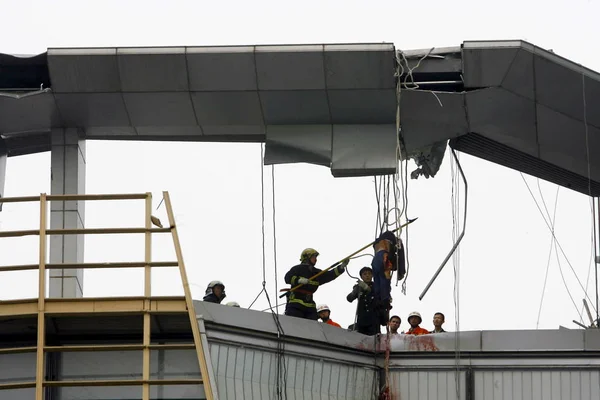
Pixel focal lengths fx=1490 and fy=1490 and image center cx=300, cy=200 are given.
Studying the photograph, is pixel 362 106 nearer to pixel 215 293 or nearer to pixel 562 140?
pixel 562 140

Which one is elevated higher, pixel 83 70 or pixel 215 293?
pixel 83 70

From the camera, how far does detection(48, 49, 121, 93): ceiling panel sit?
23438 mm

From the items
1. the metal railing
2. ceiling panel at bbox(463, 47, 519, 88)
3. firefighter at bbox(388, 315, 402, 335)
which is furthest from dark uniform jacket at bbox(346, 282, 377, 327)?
the metal railing

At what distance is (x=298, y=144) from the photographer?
24.3 meters

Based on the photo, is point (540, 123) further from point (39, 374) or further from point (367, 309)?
point (39, 374)

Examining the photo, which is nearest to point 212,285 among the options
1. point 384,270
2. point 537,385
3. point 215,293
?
point 215,293

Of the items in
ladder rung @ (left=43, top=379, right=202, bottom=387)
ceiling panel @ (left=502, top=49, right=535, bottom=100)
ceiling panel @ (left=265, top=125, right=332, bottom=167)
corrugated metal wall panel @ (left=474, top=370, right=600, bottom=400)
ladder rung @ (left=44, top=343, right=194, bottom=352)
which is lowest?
ladder rung @ (left=43, top=379, right=202, bottom=387)

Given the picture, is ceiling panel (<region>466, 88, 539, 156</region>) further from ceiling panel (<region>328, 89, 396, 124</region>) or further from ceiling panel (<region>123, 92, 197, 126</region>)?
ceiling panel (<region>123, 92, 197, 126</region>)

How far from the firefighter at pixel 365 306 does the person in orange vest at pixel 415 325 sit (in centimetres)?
54

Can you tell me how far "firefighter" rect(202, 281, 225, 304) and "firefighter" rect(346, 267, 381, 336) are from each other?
81.5 inches

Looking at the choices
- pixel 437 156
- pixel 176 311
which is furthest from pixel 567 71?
pixel 176 311

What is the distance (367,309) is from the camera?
75.7 ft

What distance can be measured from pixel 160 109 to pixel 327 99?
9.01ft

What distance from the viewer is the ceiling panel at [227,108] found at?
2386cm
